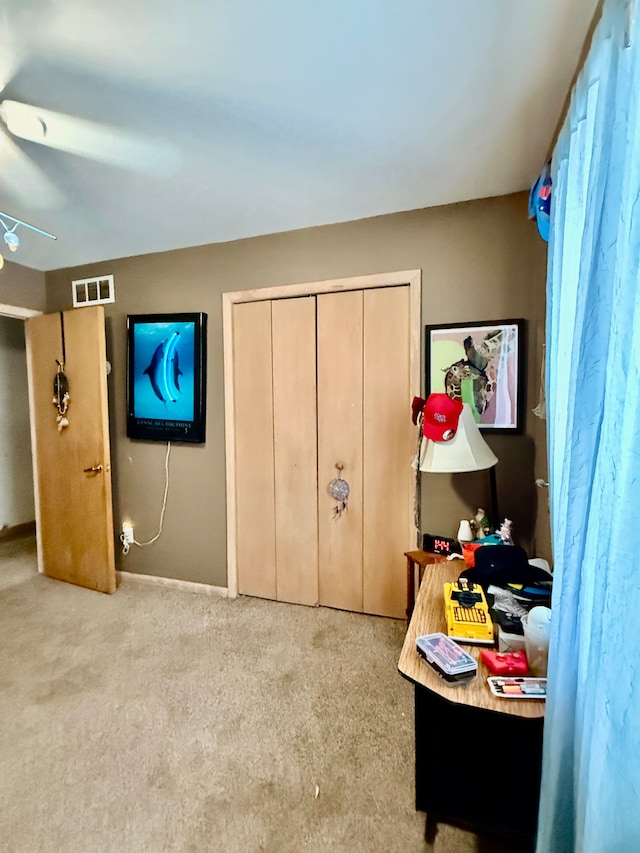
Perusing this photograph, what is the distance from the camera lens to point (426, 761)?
1208 millimetres

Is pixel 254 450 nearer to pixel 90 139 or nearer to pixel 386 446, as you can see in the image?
pixel 386 446

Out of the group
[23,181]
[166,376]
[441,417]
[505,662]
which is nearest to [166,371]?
[166,376]

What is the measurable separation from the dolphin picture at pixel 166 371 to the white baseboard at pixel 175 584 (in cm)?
130

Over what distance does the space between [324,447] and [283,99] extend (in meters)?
1.67

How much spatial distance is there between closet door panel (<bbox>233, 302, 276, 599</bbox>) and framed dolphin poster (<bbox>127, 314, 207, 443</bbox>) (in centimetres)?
26

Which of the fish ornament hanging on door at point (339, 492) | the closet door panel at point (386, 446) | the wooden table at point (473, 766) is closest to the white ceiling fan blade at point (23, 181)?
Answer: the closet door panel at point (386, 446)

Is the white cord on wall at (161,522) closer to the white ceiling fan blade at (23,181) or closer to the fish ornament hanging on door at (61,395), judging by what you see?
the fish ornament hanging on door at (61,395)

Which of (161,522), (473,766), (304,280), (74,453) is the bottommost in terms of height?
(473,766)

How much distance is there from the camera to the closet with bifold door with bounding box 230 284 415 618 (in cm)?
231

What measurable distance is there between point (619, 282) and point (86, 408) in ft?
9.84

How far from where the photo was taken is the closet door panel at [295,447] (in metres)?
2.46

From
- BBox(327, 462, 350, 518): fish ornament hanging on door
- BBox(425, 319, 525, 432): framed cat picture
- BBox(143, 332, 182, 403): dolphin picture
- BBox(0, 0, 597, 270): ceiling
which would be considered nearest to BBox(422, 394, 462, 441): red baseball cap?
BBox(425, 319, 525, 432): framed cat picture

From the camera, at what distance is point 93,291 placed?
294 cm

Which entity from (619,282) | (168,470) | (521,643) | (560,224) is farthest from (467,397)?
(168,470)
